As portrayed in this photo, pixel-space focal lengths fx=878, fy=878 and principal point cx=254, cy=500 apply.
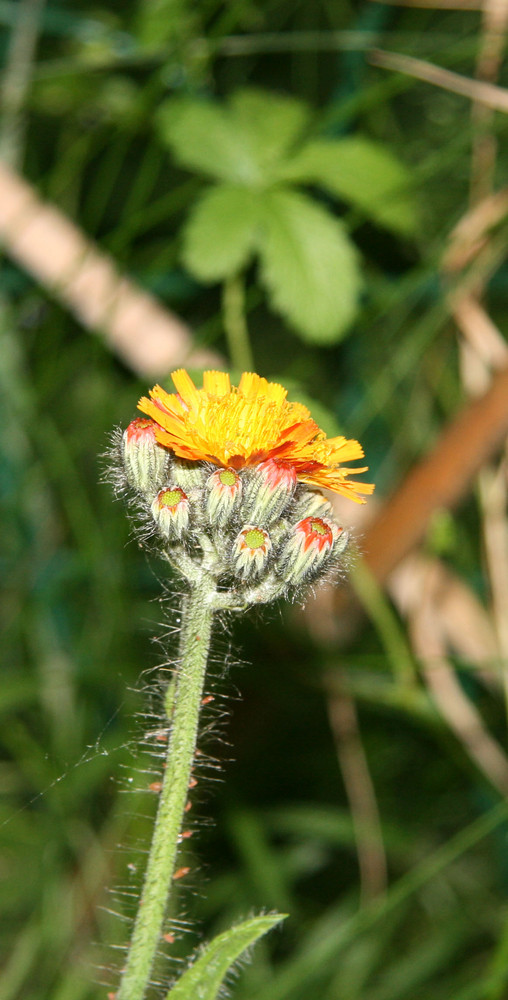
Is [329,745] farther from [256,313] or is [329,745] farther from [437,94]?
[437,94]

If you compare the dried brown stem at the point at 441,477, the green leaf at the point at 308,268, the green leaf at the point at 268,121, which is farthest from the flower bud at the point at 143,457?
the green leaf at the point at 268,121

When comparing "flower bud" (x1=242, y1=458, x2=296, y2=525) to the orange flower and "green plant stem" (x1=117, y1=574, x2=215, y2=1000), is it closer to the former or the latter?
the orange flower

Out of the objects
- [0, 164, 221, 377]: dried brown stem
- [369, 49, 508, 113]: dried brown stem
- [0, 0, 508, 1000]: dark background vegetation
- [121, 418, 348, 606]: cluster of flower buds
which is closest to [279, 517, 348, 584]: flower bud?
[121, 418, 348, 606]: cluster of flower buds

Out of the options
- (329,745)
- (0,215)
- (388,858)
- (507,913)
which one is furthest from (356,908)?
(0,215)

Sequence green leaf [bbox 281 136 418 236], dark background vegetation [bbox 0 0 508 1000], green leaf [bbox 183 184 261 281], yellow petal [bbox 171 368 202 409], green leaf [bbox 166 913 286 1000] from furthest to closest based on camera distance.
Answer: dark background vegetation [bbox 0 0 508 1000]
green leaf [bbox 281 136 418 236]
green leaf [bbox 183 184 261 281]
yellow petal [bbox 171 368 202 409]
green leaf [bbox 166 913 286 1000]

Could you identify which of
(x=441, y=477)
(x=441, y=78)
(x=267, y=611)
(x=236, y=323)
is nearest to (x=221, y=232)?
(x=236, y=323)

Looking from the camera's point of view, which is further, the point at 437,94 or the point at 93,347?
the point at 437,94
